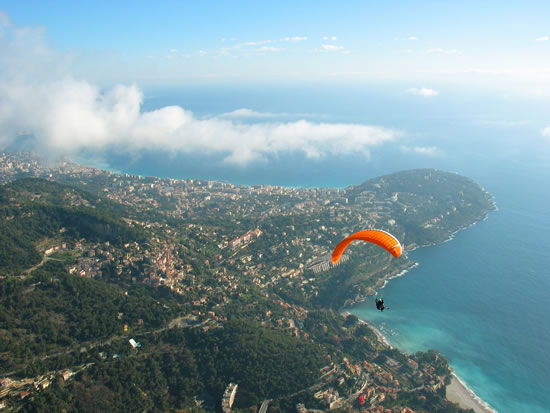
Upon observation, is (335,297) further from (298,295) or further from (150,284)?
(150,284)

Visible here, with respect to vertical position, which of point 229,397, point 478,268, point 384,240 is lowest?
point 478,268

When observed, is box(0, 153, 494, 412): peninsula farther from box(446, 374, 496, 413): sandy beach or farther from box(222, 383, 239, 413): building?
box(446, 374, 496, 413): sandy beach

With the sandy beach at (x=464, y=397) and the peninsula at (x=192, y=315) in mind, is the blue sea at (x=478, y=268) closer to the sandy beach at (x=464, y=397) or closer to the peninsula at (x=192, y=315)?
the sandy beach at (x=464, y=397)

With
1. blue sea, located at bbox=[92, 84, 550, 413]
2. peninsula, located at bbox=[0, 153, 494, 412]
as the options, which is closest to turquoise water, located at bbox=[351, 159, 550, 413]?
blue sea, located at bbox=[92, 84, 550, 413]

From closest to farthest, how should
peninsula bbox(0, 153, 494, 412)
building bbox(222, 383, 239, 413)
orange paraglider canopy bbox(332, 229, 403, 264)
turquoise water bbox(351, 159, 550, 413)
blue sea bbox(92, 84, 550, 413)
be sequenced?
orange paraglider canopy bbox(332, 229, 403, 264), building bbox(222, 383, 239, 413), peninsula bbox(0, 153, 494, 412), turquoise water bbox(351, 159, 550, 413), blue sea bbox(92, 84, 550, 413)

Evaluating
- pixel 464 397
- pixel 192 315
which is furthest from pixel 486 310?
pixel 192 315

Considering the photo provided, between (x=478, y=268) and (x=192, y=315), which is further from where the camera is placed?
(x=478, y=268)

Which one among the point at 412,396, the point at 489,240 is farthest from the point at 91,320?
the point at 489,240

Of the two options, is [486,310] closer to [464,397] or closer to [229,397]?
[464,397]

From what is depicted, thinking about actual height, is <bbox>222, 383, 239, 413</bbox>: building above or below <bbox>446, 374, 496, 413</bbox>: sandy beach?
above

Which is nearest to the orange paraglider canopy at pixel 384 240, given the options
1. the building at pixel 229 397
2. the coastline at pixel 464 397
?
the building at pixel 229 397

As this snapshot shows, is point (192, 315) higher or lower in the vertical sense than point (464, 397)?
higher
